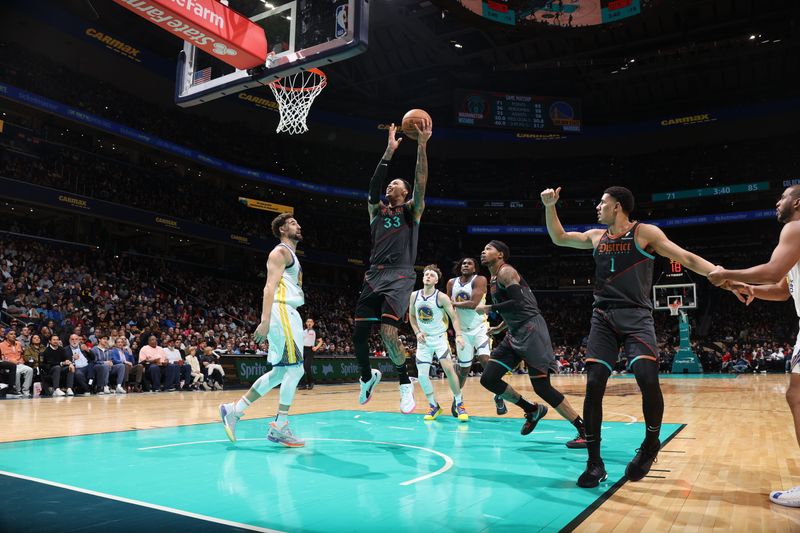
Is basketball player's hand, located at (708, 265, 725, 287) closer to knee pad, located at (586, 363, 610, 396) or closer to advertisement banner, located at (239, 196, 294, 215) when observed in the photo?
knee pad, located at (586, 363, 610, 396)

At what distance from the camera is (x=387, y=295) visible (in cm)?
604

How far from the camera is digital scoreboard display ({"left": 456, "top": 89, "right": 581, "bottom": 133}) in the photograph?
32906 mm

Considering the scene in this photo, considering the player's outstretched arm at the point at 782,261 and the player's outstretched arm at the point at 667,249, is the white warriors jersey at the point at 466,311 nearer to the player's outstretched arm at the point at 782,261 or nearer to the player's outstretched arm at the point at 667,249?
the player's outstretched arm at the point at 667,249

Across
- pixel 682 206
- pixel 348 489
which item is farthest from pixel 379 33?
pixel 348 489

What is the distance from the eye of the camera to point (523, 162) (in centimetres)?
4109

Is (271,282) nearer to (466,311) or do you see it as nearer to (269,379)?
(269,379)

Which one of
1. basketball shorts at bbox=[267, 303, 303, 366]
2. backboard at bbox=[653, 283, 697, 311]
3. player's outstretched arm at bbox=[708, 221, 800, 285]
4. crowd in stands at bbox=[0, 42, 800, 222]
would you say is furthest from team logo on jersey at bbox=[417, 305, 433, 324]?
backboard at bbox=[653, 283, 697, 311]

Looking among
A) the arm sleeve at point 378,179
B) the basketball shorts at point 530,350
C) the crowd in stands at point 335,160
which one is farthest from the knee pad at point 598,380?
the crowd in stands at point 335,160

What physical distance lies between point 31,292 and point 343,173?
66.2ft

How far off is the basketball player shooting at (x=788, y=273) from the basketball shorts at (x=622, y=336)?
1.78ft

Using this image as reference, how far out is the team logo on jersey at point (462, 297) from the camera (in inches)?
331

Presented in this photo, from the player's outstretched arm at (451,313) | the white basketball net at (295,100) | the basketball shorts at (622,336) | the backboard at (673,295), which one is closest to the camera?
the basketball shorts at (622,336)

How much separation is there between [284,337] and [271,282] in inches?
21.9

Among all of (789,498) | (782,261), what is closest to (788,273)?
(782,261)
